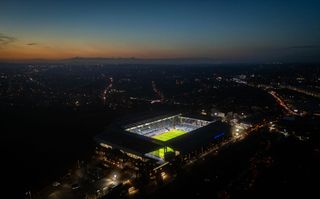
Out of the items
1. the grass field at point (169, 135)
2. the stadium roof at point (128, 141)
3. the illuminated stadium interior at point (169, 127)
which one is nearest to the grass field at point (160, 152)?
the stadium roof at point (128, 141)

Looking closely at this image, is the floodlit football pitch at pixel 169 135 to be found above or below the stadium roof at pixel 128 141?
below

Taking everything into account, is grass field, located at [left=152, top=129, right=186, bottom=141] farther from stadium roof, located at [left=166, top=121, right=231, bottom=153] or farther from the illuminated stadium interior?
stadium roof, located at [left=166, top=121, right=231, bottom=153]

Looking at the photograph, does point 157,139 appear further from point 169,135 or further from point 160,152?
point 169,135

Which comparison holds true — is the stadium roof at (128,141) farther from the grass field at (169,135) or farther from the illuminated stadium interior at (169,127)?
the grass field at (169,135)

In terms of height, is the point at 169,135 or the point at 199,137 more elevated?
the point at 199,137

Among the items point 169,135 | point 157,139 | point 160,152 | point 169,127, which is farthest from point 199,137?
point 169,127

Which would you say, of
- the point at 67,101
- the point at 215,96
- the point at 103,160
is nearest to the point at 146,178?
the point at 103,160

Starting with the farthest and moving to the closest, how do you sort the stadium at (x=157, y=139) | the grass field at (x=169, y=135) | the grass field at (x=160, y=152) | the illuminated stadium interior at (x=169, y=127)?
the illuminated stadium interior at (x=169, y=127) < the grass field at (x=169, y=135) < the grass field at (x=160, y=152) < the stadium at (x=157, y=139)

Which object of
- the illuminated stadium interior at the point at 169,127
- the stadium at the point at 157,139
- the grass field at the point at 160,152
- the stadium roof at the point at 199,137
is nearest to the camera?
the stadium at the point at 157,139
